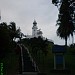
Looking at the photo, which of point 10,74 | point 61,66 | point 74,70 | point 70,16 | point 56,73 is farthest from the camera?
point 70,16

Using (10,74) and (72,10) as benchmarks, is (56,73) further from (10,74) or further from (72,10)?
(72,10)

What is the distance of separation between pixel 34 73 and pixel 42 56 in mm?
15215

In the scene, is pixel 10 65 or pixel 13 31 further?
pixel 13 31

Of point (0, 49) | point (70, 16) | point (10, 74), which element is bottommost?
point (10, 74)

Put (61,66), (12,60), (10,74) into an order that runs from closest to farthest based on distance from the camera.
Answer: (10,74), (61,66), (12,60)

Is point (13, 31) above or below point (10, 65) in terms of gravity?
above

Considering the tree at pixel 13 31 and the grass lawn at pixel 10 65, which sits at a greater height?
the tree at pixel 13 31

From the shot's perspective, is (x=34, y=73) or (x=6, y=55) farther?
(x=6, y=55)

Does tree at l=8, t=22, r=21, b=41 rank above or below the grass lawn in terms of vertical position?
above

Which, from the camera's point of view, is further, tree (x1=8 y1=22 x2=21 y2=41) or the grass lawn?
tree (x1=8 y1=22 x2=21 y2=41)

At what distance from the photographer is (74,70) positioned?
36312 millimetres

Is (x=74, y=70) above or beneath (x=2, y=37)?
beneath

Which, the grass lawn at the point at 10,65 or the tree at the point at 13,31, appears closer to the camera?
the grass lawn at the point at 10,65

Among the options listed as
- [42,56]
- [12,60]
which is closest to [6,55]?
[12,60]
